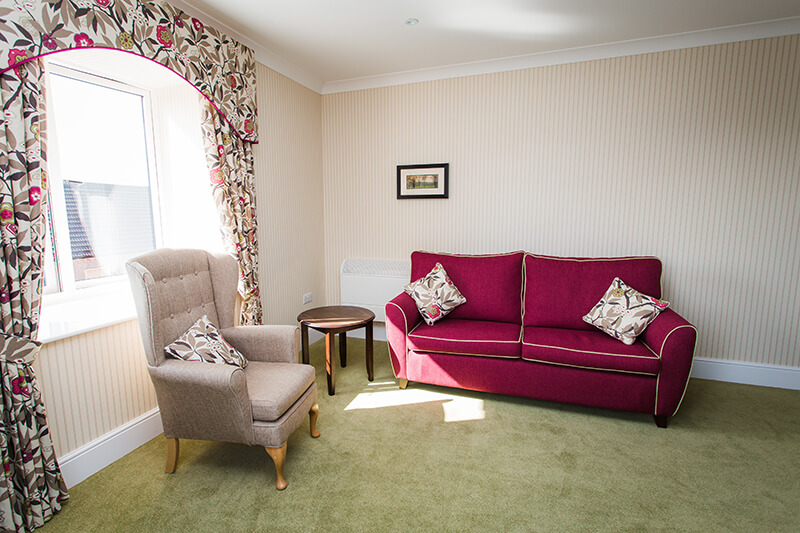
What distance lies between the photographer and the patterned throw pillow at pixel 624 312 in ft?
8.91

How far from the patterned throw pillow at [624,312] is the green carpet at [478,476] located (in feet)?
1.88

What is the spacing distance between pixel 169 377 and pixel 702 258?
12.5ft

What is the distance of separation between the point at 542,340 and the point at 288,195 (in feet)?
8.19

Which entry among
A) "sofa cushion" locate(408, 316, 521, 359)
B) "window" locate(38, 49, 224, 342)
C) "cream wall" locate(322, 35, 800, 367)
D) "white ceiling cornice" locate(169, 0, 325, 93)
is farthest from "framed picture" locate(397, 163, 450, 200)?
"window" locate(38, 49, 224, 342)

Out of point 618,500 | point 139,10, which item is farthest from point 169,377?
point 618,500

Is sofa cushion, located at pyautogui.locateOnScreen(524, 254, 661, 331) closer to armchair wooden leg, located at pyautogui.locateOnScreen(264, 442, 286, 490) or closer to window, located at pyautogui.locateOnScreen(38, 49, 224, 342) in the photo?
armchair wooden leg, located at pyautogui.locateOnScreen(264, 442, 286, 490)

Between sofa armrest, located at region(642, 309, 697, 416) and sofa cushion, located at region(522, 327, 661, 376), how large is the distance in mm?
56

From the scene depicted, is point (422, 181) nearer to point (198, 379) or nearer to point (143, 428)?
point (198, 379)

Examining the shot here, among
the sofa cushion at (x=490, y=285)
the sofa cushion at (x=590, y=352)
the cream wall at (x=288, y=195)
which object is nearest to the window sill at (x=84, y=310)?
the cream wall at (x=288, y=195)

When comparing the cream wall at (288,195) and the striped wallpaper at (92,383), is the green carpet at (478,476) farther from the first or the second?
the cream wall at (288,195)

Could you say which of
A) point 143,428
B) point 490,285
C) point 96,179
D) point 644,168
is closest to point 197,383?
point 143,428

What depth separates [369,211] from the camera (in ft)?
13.8

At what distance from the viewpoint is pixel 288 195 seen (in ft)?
12.1

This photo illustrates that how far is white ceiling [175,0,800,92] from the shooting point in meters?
2.55
